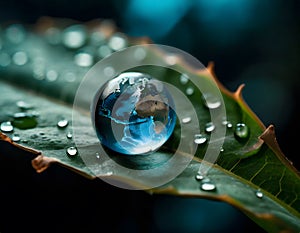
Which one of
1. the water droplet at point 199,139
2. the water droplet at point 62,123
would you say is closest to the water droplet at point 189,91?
the water droplet at point 199,139

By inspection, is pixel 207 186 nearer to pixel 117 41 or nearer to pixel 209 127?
pixel 209 127

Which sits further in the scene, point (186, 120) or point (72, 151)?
point (186, 120)

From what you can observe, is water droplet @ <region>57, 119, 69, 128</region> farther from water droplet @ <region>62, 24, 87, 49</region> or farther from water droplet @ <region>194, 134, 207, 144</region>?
water droplet @ <region>62, 24, 87, 49</region>


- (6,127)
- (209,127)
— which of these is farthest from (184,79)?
(6,127)

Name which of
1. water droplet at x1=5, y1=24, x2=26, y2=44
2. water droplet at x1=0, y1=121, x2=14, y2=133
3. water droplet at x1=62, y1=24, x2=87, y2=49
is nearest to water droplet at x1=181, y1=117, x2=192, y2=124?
water droplet at x1=0, y1=121, x2=14, y2=133

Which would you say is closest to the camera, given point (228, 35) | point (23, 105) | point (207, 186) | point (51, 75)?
point (207, 186)

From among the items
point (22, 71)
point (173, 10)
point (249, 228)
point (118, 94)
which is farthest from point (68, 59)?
point (249, 228)

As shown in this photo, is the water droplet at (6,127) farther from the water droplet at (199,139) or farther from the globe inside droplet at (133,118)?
the water droplet at (199,139)
